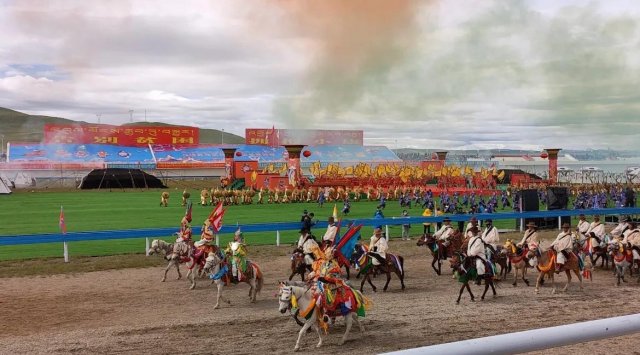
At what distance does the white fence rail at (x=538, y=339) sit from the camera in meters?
1.84

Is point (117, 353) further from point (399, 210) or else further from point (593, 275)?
point (399, 210)

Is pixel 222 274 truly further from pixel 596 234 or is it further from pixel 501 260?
pixel 596 234

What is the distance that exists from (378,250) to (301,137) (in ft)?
284

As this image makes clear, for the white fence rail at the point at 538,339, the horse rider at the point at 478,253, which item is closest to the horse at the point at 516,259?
the horse rider at the point at 478,253

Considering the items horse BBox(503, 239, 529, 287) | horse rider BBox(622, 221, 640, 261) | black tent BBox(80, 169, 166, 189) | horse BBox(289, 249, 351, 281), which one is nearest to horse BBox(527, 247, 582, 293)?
horse BBox(503, 239, 529, 287)

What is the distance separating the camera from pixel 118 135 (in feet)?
287

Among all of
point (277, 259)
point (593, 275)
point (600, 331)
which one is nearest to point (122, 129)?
point (277, 259)

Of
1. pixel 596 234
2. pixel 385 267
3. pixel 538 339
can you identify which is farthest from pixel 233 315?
pixel 596 234

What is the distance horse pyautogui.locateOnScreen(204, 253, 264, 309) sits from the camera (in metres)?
13.2

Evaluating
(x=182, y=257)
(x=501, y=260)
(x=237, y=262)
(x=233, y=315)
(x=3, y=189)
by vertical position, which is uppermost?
(x=3, y=189)

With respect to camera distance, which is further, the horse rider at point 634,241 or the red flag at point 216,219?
the horse rider at point 634,241

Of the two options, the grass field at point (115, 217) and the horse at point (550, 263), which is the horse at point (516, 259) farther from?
the grass field at point (115, 217)

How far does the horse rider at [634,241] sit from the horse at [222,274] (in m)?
10.8

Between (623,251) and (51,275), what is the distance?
16.5 m
